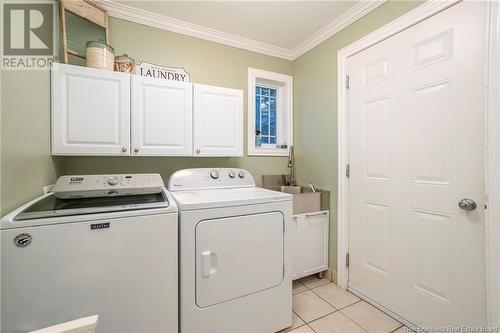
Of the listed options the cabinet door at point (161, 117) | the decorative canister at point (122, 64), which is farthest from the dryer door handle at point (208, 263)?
the decorative canister at point (122, 64)

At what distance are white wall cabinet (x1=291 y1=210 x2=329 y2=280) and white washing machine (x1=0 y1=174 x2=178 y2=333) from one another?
1.17 meters

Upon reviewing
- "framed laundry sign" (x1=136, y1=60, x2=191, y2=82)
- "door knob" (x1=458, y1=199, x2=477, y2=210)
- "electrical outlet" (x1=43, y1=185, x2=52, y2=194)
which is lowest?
"door knob" (x1=458, y1=199, x2=477, y2=210)

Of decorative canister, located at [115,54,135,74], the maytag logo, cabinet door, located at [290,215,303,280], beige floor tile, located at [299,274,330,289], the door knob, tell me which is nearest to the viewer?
the maytag logo

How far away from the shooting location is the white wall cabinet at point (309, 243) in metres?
2.04

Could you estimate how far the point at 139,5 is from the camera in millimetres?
1889

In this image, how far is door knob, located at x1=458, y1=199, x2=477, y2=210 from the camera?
1258 mm

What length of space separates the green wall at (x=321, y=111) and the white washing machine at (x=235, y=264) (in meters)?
0.82

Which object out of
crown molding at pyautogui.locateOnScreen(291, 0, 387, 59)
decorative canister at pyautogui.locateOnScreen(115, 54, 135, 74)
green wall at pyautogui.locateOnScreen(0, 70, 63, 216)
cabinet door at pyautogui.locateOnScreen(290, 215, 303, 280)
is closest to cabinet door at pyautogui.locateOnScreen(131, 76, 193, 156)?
decorative canister at pyautogui.locateOnScreen(115, 54, 135, 74)

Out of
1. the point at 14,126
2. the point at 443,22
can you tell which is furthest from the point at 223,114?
the point at 443,22

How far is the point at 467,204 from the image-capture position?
1275 mm

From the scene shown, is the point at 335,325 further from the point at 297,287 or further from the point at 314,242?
the point at 314,242

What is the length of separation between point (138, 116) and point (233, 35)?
1.38 m

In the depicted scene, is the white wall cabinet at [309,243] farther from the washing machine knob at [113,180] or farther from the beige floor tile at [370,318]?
the washing machine knob at [113,180]

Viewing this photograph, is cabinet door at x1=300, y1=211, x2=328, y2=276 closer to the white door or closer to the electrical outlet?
the white door
